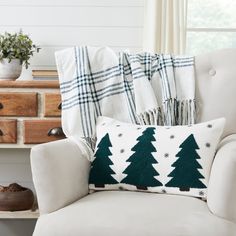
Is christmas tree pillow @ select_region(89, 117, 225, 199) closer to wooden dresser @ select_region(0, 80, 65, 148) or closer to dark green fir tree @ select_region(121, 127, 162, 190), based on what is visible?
dark green fir tree @ select_region(121, 127, 162, 190)

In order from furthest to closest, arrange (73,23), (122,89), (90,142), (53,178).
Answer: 1. (73,23)
2. (122,89)
3. (90,142)
4. (53,178)

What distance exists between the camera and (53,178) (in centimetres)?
167

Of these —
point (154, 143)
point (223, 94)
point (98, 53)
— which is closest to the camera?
point (154, 143)

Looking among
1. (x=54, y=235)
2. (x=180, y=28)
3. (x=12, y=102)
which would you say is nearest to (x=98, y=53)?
(x=12, y=102)

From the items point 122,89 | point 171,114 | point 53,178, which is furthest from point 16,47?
point 53,178

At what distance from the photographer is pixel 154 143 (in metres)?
1.83

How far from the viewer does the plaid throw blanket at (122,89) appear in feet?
6.93

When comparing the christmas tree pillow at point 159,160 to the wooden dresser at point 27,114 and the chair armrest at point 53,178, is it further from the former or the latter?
the wooden dresser at point 27,114

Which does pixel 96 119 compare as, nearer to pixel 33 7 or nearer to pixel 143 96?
pixel 143 96

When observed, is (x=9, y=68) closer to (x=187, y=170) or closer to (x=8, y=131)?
(x=8, y=131)

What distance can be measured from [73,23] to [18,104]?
2.22 feet

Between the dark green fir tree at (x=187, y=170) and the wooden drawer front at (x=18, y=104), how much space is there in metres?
0.82

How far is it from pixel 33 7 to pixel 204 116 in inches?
48.2

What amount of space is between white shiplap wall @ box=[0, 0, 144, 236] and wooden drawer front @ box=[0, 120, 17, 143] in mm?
508
